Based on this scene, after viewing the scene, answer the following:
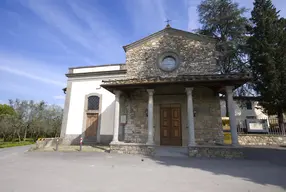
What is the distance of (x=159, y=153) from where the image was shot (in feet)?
24.3

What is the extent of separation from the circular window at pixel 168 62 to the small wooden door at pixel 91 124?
6324mm

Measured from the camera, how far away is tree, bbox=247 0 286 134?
1250cm

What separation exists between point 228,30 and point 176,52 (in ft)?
23.3

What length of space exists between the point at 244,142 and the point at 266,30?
1049cm

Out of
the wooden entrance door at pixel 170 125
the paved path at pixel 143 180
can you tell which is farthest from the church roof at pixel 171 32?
the paved path at pixel 143 180

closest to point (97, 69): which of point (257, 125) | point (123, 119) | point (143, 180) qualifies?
point (123, 119)

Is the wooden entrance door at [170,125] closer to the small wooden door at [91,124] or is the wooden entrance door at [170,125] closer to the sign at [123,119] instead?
the sign at [123,119]

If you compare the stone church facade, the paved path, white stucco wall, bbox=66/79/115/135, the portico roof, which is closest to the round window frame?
the stone church facade

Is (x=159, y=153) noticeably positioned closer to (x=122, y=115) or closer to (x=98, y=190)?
(x=122, y=115)

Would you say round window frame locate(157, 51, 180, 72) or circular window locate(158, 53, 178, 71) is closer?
round window frame locate(157, 51, 180, 72)

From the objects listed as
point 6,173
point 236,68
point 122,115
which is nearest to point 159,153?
point 122,115

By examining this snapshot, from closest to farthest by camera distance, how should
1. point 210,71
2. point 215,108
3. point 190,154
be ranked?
point 190,154, point 215,108, point 210,71

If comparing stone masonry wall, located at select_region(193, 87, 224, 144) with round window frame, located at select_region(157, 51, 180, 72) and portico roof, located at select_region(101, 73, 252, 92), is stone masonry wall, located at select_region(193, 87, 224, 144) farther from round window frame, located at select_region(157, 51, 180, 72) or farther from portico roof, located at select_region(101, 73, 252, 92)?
round window frame, located at select_region(157, 51, 180, 72)

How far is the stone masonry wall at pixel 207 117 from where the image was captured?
29.6 ft
